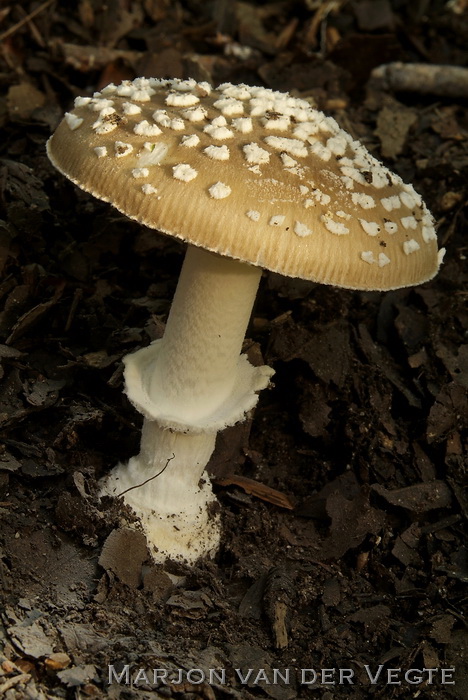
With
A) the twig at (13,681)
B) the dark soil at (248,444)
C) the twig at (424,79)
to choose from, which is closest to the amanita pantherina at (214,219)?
the dark soil at (248,444)

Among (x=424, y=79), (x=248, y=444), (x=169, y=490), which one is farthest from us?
(x=424, y=79)

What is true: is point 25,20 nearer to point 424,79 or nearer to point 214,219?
point 424,79

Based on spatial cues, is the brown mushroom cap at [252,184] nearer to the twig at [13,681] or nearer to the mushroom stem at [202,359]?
the mushroom stem at [202,359]

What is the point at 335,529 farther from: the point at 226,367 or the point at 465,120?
the point at 465,120

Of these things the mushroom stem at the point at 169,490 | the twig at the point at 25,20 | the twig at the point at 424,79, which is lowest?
the mushroom stem at the point at 169,490

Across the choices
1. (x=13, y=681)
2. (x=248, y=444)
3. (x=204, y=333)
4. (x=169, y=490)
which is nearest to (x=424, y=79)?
(x=248, y=444)

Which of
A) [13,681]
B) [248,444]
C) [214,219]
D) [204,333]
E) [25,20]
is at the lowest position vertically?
[248,444]
